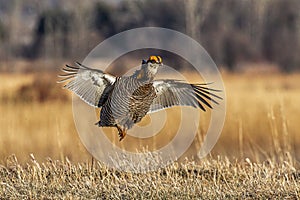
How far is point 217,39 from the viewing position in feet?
112

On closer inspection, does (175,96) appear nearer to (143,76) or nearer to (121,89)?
(143,76)

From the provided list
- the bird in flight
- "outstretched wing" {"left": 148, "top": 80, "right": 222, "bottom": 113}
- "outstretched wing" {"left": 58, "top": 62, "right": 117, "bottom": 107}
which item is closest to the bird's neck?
the bird in flight

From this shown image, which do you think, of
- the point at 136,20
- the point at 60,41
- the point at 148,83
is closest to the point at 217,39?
the point at 136,20

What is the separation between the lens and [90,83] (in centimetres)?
658

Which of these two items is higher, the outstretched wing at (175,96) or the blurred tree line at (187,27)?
the blurred tree line at (187,27)

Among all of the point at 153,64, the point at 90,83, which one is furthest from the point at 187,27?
the point at 153,64

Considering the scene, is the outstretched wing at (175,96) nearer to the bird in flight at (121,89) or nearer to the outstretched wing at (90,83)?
the bird in flight at (121,89)

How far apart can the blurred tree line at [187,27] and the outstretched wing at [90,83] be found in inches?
930

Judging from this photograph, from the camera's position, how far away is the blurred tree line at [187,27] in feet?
109

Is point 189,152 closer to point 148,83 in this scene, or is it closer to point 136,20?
point 148,83

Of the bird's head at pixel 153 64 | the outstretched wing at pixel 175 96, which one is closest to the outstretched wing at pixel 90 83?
the bird's head at pixel 153 64

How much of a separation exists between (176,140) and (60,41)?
24.5 m

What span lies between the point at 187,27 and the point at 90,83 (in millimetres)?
26048

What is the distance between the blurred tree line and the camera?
109 ft
